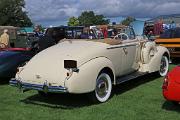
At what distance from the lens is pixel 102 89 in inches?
301

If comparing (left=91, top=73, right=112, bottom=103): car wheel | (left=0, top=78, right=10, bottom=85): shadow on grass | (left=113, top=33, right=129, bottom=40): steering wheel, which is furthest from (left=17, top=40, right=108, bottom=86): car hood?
(left=0, top=78, right=10, bottom=85): shadow on grass

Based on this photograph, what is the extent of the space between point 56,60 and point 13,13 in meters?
81.1

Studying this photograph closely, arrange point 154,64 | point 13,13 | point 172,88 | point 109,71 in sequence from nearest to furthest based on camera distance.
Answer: point 172,88
point 109,71
point 154,64
point 13,13

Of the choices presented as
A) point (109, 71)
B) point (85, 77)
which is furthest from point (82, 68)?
point (109, 71)

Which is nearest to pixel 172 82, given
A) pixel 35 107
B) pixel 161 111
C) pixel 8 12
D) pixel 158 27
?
pixel 161 111

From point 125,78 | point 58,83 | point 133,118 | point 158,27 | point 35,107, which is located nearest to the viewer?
point 133,118

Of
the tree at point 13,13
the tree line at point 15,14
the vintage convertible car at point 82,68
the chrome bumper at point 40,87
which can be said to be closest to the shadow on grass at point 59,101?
the vintage convertible car at point 82,68

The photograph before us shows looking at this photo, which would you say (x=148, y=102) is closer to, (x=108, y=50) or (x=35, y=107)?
(x=108, y=50)

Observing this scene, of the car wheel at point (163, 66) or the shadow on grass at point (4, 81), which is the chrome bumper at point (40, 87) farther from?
the car wheel at point (163, 66)

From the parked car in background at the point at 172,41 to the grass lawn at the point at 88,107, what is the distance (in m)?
4.62

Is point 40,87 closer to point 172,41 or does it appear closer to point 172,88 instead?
point 172,88

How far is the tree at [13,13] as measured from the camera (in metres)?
83.8

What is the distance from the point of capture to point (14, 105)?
300 inches

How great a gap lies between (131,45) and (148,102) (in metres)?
1.89
